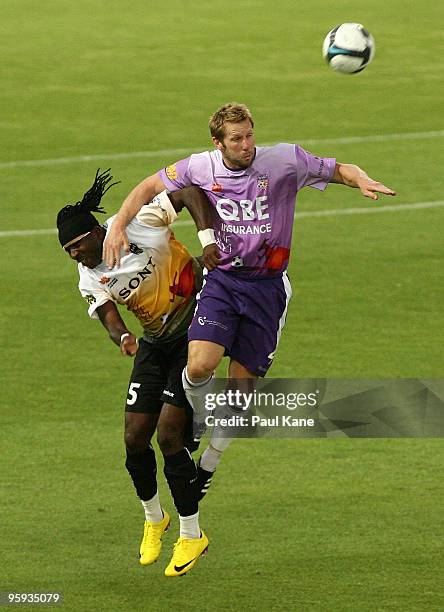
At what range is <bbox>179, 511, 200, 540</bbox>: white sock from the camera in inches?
419

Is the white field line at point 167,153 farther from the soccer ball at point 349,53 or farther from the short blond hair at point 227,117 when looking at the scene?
the short blond hair at point 227,117

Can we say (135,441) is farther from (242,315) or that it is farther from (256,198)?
(256,198)

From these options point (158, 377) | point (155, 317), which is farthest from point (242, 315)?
point (158, 377)

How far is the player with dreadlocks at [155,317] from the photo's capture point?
10.6m

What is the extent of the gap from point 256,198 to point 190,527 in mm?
2343

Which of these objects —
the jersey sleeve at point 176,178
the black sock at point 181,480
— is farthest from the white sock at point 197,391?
the jersey sleeve at point 176,178

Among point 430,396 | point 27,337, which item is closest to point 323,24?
point 27,337

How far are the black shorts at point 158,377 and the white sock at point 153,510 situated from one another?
2.33 feet

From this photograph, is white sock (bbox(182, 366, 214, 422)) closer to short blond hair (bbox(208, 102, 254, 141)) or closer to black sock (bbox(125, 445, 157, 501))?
black sock (bbox(125, 445, 157, 501))

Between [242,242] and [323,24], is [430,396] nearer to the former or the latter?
[242,242]

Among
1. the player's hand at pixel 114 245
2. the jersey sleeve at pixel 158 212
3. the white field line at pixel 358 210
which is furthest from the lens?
the white field line at pixel 358 210

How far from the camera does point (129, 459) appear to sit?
36.0 feet

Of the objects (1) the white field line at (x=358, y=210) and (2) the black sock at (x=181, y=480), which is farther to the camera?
(1) the white field line at (x=358, y=210)

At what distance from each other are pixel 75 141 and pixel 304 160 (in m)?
14.6
